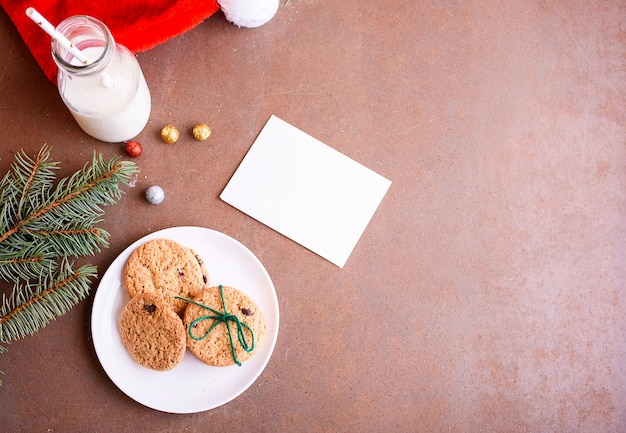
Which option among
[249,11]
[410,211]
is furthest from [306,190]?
[249,11]

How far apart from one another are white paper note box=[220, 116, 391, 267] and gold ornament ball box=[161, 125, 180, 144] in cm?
11

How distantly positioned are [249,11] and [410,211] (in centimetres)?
41

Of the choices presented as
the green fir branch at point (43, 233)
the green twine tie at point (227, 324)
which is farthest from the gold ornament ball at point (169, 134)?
the green twine tie at point (227, 324)

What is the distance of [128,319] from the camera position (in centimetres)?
80

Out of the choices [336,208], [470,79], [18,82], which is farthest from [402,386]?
[18,82]

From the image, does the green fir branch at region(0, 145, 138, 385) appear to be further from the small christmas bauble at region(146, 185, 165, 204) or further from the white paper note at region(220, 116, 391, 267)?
the white paper note at region(220, 116, 391, 267)

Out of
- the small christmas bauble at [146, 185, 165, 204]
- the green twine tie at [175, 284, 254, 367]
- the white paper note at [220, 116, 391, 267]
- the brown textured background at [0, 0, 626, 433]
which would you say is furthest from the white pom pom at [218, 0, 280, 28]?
the green twine tie at [175, 284, 254, 367]

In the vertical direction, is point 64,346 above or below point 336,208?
below

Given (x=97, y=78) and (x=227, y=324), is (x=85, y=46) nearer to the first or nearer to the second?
(x=97, y=78)

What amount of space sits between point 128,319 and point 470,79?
671 millimetres

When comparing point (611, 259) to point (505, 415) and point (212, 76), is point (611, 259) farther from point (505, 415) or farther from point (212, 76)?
point (212, 76)

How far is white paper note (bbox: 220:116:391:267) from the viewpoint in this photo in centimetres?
88

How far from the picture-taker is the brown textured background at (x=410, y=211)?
2.82ft

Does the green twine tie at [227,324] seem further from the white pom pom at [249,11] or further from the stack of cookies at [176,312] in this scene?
the white pom pom at [249,11]
